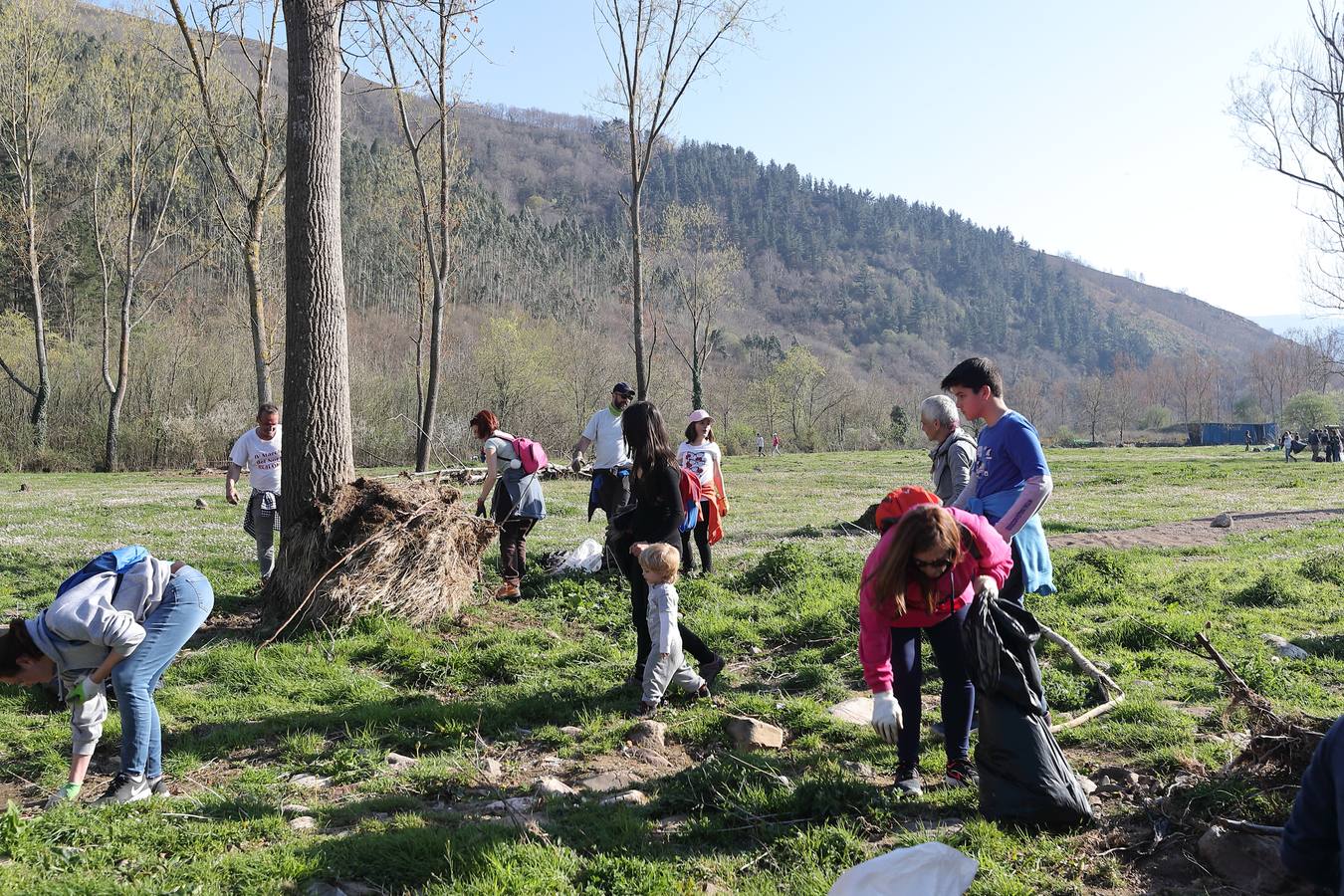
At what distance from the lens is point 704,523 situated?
9812 mm

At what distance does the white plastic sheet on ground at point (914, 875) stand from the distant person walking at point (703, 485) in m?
6.30

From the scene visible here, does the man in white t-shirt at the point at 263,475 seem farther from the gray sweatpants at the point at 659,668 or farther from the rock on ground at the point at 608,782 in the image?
the rock on ground at the point at 608,782

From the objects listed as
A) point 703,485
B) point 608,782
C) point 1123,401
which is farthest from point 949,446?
point 1123,401

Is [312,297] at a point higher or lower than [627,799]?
higher

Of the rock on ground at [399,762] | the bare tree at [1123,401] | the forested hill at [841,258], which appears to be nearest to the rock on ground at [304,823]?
the rock on ground at [399,762]

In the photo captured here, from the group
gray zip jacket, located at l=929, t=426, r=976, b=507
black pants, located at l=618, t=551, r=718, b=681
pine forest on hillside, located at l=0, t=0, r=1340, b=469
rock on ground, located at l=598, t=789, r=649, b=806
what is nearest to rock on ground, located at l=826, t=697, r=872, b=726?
black pants, located at l=618, t=551, r=718, b=681

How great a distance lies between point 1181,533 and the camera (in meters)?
13.8

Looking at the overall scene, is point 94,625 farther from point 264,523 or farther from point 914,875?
point 264,523

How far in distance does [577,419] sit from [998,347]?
122 metres

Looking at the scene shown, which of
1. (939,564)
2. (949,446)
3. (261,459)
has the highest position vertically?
(949,446)

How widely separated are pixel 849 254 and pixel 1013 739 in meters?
168

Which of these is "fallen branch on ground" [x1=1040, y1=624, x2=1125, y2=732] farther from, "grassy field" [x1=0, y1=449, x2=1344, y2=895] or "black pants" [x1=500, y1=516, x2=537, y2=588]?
"black pants" [x1=500, y1=516, x2=537, y2=588]

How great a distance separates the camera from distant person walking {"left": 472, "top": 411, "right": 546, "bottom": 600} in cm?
898

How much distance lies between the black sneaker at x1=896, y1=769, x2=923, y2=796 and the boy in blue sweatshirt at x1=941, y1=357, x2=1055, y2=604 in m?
1.12
